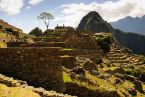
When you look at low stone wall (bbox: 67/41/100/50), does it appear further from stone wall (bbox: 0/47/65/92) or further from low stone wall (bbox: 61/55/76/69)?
stone wall (bbox: 0/47/65/92)

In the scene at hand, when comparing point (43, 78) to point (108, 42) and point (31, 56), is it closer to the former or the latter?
point (31, 56)

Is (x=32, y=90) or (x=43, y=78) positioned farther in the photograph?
(x=43, y=78)

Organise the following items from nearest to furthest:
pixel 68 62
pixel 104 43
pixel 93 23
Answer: pixel 68 62 < pixel 104 43 < pixel 93 23

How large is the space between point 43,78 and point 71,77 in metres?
5.61

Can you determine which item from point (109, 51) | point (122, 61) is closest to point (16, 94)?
point (122, 61)

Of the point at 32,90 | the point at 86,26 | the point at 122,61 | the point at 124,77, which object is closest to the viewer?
the point at 32,90

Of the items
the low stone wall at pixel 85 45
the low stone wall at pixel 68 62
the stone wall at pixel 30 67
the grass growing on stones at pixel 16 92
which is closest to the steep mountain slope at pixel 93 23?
the low stone wall at pixel 85 45

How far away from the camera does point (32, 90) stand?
50.9ft

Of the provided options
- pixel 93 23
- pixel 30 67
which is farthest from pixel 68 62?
pixel 93 23

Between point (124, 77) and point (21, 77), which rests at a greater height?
point (21, 77)

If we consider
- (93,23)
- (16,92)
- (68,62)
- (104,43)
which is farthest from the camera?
(93,23)

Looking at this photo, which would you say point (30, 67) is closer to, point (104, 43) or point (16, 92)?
point (16, 92)

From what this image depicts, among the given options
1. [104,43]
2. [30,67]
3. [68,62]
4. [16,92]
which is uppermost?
[30,67]

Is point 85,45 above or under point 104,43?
above
